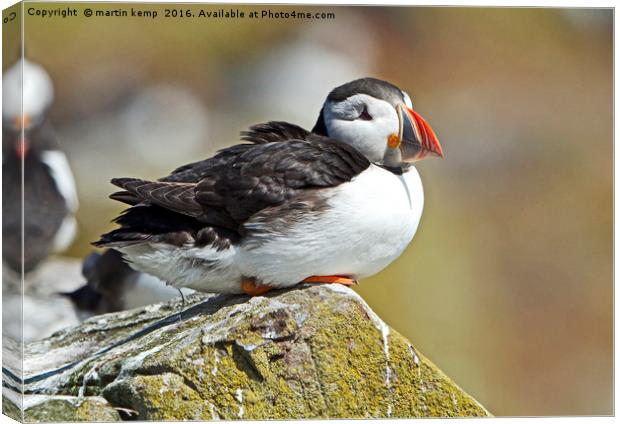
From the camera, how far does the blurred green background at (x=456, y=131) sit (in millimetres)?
8258

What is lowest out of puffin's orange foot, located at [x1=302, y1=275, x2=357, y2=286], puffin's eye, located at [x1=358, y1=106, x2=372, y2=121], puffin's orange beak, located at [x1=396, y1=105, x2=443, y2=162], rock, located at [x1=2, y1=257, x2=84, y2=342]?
rock, located at [x1=2, y1=257, x2=84, y2=342]

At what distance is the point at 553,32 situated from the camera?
8.14 metres

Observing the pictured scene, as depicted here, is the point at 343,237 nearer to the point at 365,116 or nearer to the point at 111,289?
the point at 365,116

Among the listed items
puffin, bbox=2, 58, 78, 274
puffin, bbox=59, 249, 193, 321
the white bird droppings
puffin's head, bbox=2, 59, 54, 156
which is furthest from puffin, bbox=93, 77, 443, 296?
puffin, bbox=59, 249, 193, 321

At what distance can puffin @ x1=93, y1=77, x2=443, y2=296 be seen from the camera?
22.8 feet

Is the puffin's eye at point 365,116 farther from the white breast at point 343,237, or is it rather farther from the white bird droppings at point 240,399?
the white bird droppings at point 240,399

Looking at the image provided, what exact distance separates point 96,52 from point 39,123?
1.84 m

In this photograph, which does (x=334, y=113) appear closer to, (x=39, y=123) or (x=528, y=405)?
(x=528, y=405)

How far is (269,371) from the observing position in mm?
6914

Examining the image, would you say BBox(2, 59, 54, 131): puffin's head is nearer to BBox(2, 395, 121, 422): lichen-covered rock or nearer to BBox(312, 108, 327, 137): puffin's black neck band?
BBox(2, 395, 121, 422): lichen-covered rock

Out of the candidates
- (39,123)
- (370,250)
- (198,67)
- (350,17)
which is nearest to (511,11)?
(350,17)

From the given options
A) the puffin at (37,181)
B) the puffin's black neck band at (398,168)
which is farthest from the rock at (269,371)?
the puffin at (37,181)

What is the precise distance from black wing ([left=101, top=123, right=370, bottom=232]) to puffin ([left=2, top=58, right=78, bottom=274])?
42.0 inches

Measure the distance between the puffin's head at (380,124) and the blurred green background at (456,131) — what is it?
3.09ft
